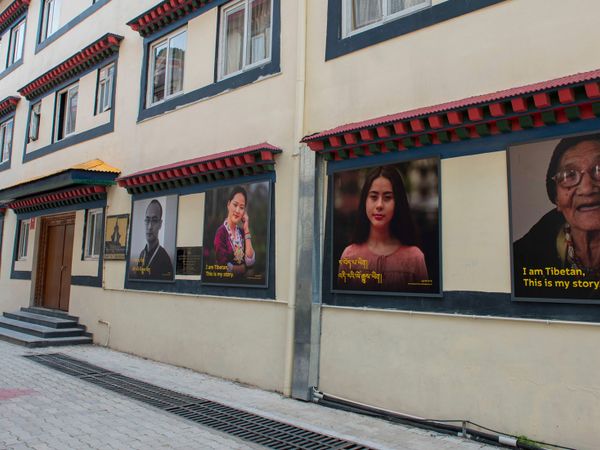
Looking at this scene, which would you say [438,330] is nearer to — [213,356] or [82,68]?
[213,356]

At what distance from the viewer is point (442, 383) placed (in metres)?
6.23

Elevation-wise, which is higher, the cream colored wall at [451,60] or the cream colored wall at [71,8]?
the cream colored wall at [71,8]

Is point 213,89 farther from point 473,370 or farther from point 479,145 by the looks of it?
point 473,370

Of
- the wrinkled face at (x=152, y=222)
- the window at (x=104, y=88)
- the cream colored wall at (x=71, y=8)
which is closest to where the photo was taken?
the wrinkled face at (x=152, y=222)

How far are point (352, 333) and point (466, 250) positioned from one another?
2.05 metres

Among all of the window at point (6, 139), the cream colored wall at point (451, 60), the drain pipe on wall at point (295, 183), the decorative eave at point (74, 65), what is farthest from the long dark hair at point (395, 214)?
the window at point (6, 139)

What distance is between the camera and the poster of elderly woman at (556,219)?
5.33 metres

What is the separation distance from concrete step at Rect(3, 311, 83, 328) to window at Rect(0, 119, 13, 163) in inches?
265

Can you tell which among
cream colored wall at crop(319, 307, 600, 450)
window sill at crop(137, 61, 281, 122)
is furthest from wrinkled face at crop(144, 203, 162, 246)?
cream colored wall at crop(319, 307, 600, 450)

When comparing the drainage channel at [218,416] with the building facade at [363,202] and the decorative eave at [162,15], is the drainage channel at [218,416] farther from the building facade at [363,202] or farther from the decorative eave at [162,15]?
the decorative eave at [162,15]

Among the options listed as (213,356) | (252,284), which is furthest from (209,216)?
(213,356)

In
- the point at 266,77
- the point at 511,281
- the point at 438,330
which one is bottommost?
the point at 438,330

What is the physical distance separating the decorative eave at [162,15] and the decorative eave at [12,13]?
9.28m

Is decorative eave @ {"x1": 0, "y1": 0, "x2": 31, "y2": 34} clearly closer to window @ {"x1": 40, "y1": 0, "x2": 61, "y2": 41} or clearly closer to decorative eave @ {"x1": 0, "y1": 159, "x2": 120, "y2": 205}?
window @ {"x1": 40, "y1": 0, "x2": 61, "y2": 41}
